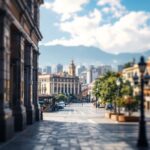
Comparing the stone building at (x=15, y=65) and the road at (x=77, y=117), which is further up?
the stone building at (x=15, y=65)

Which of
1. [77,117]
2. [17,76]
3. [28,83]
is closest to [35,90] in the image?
[28,83]

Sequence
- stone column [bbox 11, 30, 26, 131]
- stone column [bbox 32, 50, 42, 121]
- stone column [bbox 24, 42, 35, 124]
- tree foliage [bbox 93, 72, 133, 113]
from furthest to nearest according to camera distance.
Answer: tree foliage [bbox 93, 72, 133, 113] → stone column [bbox 32, 50, 42, 121] → stone column [bbox 24, 42, 35, 124] → stone column [bbox 11, 30, 26, 131]

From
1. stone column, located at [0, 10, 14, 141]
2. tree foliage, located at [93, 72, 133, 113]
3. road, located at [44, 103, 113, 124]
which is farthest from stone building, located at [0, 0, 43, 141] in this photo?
tree foliage, located at [93, 72, 133, 113]

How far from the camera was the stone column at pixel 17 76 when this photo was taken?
34562mm

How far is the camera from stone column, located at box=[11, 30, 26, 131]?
34.6 m

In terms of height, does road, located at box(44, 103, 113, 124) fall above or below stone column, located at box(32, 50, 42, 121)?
below

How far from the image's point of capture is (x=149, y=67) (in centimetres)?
11675

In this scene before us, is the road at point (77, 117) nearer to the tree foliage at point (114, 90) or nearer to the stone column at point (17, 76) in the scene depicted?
the tree foliage at point (114, 90)

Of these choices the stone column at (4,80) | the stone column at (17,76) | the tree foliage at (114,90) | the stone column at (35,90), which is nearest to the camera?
the stone column at (4,80)

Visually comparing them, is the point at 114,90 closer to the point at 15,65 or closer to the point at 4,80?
the point at 15,65

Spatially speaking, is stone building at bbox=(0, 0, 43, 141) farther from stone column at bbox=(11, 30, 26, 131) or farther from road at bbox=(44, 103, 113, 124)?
road at bbox=(44, 103, 113, 124)

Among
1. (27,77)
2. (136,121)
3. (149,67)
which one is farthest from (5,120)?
(149,67)

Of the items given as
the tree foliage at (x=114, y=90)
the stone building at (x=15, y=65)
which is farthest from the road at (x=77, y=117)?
the stone building at (x=15, y=65)

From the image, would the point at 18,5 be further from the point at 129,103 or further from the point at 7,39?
the point at 129,103
